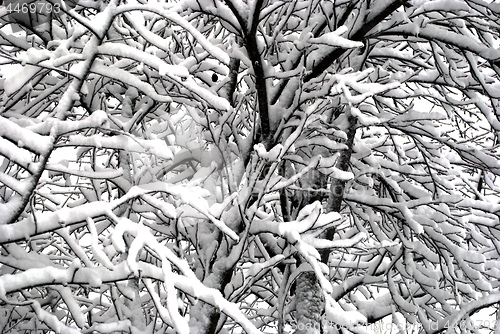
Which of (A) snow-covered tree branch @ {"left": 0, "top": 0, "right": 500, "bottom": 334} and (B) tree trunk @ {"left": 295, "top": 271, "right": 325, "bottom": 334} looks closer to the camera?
(A) snow-covered tree branch @ {"left": 0, "top": 0, "right": 500, "bottom": 334}

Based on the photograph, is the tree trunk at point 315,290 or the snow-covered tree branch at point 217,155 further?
the tree trunk at point 315,290

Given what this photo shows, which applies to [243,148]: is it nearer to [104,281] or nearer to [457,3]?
[104,281]

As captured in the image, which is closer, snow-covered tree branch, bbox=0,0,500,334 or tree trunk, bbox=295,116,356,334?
snow-covered tree branch, bbox=0,0,500,334

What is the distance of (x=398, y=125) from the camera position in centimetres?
354

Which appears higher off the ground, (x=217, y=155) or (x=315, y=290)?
(x=217, y=155)

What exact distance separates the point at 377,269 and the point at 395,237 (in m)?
0.39

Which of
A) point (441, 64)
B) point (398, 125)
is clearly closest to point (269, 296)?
point (398, 125)

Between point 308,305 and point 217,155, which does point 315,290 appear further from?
point 217,155

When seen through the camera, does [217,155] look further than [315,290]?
No

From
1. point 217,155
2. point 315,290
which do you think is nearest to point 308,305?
point 315,290

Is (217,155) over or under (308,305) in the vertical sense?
over

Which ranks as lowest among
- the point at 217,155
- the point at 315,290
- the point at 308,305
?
the point at 308,305

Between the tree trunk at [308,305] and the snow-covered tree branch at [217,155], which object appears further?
the tree trunk at [308,305]

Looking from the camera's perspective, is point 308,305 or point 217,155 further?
point 308,305
